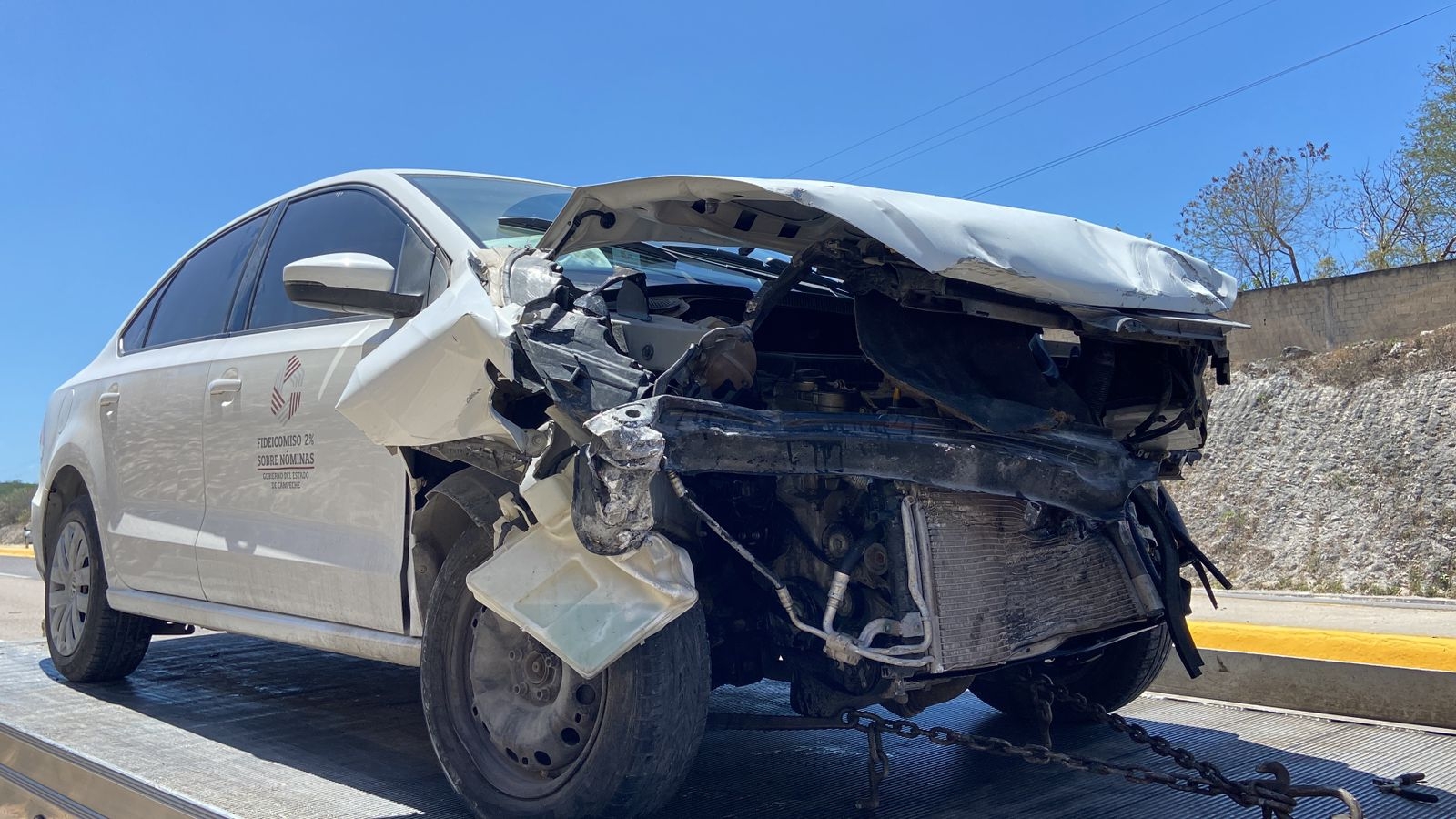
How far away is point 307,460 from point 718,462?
1774mm

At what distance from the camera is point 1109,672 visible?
3707 mm

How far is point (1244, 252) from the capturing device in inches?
1276

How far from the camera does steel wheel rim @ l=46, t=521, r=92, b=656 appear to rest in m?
5.05

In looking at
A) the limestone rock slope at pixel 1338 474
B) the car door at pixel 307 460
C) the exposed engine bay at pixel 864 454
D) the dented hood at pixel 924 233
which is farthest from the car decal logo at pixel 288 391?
the limestone rock slope at pixel 1338 474

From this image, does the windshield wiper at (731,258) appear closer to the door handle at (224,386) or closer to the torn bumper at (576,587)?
the torn bumper at (576,587)

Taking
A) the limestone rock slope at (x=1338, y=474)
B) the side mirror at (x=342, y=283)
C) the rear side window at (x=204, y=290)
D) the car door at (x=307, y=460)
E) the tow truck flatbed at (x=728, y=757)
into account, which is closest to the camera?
the tow truck flatbed at (x=728, y=757)

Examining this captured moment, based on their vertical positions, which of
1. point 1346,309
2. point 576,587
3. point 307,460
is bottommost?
point 576,587

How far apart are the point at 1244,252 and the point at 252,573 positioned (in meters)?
33.2

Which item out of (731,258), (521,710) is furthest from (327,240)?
(521,710)

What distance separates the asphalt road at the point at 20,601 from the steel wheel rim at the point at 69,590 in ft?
5.91

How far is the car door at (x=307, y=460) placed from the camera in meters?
3.40

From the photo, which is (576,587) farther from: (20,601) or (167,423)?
(20,601)

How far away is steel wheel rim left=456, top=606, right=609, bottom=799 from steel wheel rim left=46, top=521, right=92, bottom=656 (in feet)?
10.1

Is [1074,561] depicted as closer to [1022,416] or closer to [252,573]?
[1022,416]
